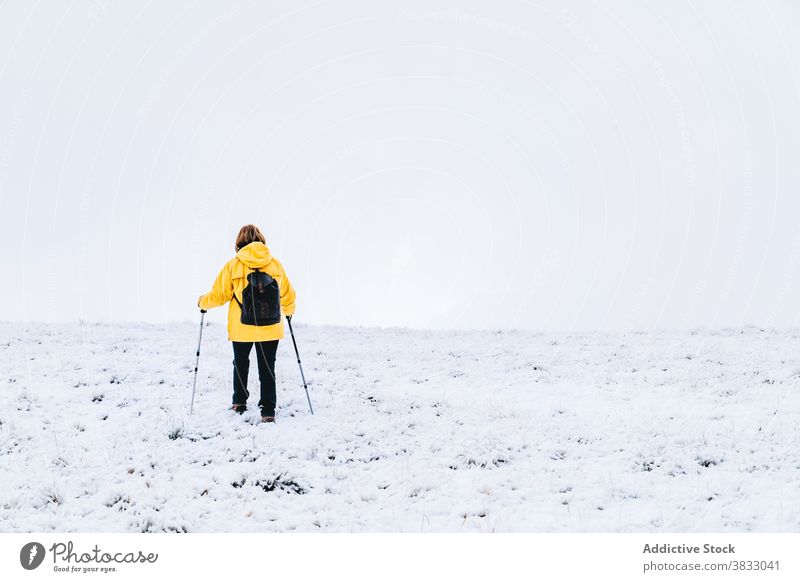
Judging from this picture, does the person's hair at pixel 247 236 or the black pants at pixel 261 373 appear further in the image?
the person's hair at pixel 247 236

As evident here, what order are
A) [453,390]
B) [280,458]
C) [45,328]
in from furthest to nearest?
[45,328], [453,390], [280,458]

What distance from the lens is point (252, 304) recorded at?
8.81 m

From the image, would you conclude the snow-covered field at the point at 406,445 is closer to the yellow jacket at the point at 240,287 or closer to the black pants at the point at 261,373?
the black pants at the point at 261,373

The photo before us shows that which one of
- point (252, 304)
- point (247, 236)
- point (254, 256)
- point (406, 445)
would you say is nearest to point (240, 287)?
point (252, 304)

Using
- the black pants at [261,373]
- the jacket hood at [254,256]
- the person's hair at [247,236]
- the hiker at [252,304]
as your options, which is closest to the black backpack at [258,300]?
the hiker at [252,304]

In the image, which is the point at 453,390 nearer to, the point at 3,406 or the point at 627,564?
the point at 627,564

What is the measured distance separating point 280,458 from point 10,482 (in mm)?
3140

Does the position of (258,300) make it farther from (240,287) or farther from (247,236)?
(247,236)

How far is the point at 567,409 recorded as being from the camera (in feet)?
32.6

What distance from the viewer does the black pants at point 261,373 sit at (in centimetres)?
890

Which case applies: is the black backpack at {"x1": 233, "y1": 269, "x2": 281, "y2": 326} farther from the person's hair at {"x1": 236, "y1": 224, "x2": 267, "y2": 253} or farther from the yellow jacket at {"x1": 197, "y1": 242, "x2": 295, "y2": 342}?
the person's hair at {"x1": 236, "y1": 224, "x2": 267, "y2": 253}

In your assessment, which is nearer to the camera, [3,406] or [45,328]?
[3,406]

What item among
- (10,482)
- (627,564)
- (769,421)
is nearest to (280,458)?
(10,482)

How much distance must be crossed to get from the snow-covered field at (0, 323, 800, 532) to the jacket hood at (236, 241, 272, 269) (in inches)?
96.2
